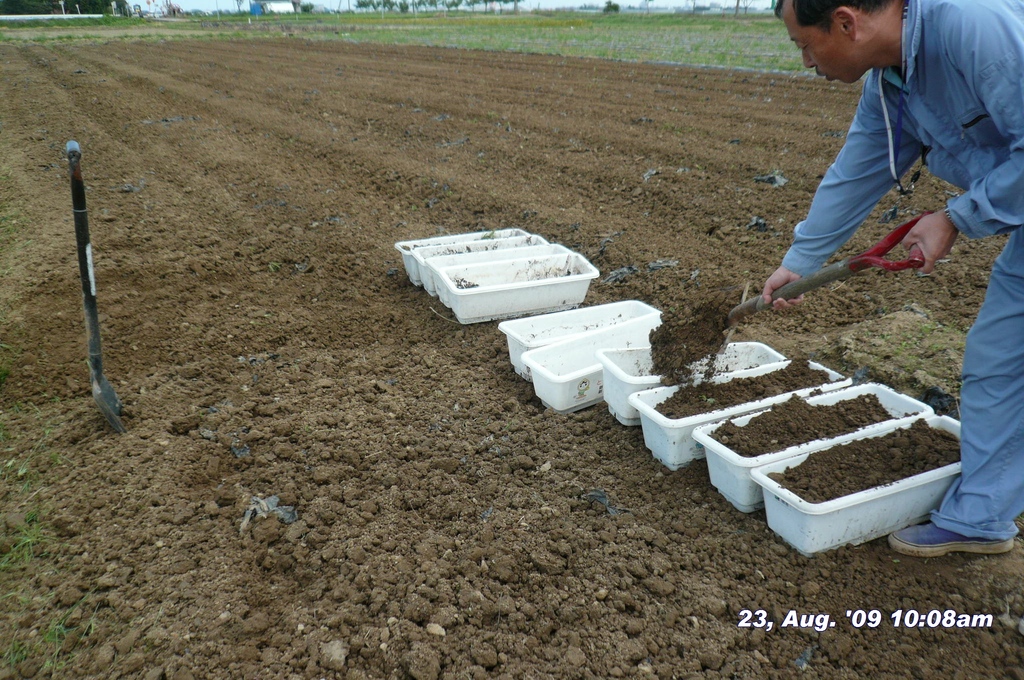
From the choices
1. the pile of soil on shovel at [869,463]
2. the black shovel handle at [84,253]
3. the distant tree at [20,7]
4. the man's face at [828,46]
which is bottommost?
the pile of soil on shovel at [869,463]

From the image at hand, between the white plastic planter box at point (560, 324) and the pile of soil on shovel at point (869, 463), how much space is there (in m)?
1.39

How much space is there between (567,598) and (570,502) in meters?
0.50

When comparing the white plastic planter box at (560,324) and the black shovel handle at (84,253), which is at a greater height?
the black shovel handle at (84,253)

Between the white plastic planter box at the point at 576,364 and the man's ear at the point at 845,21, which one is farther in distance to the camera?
the white plastic planter box at the point at 576,364

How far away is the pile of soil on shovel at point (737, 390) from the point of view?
117 inches

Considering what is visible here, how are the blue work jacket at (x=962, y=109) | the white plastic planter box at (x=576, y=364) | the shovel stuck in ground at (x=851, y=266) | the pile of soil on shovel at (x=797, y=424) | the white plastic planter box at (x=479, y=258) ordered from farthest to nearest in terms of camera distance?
1. the white plastic planter box at (x=479, y=258)
2. the white plastic planter box at (x=576, y=364)
3. the pile of soil on shovel at (x=797, y=424)
4. the shovel stuck in ground at (x=851, y=266)
5. the blue work jacket at (x=962, y=109)

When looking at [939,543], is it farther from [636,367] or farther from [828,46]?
[828,46]

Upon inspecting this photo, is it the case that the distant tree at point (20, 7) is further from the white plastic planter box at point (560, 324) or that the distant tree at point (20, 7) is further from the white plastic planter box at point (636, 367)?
the white plastic planter box at point (636, 367)

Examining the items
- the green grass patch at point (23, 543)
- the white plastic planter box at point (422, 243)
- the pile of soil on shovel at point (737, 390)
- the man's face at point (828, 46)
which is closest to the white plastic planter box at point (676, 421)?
the pile of soil on shovel at point (737, 390)

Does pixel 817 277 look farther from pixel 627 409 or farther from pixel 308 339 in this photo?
pixel 308 339

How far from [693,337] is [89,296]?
2534mm

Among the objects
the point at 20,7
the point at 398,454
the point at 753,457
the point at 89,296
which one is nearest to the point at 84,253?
the point at 89,296

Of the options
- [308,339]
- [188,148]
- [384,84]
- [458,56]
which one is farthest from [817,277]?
[458,56]

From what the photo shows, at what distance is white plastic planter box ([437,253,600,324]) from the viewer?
13.9 ft
